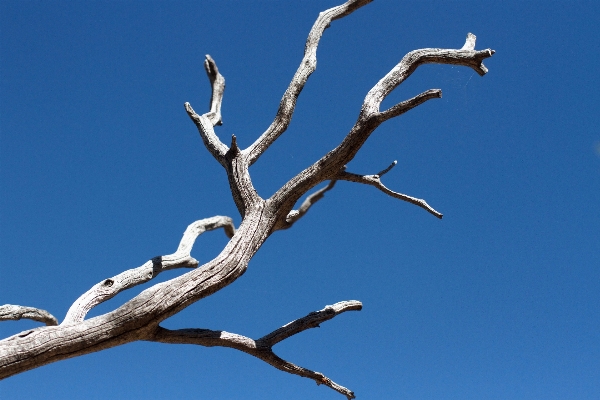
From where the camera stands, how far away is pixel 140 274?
4.85 m

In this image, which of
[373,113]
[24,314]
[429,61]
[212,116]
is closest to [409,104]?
[373,113]

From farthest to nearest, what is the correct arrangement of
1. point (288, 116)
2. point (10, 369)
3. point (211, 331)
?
point (288, 116)
point (211, 331)
point (10, 369)

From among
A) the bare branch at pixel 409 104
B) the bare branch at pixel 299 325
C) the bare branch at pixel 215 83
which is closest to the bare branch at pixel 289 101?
the bare branch at pixel 409 104

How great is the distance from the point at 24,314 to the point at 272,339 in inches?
88.0

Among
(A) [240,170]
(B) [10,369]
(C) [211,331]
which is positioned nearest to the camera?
(B) [10,369]

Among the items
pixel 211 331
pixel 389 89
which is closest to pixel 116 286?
pixel 211 331

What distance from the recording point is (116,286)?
15.3ft

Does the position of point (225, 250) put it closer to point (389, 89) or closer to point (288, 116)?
point (288, 116)

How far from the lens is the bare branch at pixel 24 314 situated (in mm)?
4371

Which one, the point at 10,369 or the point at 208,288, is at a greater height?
the point at 208,288

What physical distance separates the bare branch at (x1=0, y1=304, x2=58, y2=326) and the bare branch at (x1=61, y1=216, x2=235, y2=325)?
0.58 metres

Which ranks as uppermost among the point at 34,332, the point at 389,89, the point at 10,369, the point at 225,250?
the point at 389,89

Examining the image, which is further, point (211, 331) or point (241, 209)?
point (241, 209)

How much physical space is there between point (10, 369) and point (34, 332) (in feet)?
0.80
